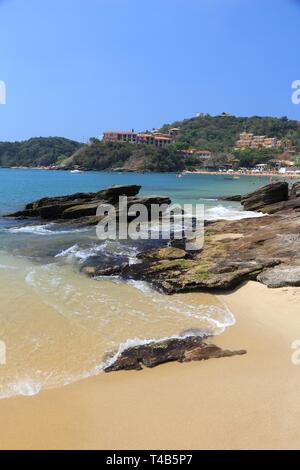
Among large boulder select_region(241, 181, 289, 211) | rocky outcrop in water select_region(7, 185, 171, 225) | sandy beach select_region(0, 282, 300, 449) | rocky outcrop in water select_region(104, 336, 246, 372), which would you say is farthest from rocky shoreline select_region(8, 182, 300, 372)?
large boulder select_region(241, 181, 289, 211)

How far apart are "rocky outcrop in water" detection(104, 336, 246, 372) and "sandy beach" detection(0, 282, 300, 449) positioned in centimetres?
20

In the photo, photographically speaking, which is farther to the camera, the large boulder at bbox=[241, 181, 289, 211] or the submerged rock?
the large boulder at bbox=[241, 181, 289, 211]

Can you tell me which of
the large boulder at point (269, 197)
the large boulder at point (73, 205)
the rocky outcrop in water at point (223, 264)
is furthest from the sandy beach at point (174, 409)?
the large boulder at point (269, 197)

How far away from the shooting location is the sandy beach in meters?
5.57

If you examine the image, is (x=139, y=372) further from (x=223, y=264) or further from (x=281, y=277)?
(x=223, y=264)

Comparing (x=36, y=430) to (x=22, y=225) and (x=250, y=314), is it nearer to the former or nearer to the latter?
(x=250, y=314)

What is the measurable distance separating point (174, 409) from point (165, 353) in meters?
1.87

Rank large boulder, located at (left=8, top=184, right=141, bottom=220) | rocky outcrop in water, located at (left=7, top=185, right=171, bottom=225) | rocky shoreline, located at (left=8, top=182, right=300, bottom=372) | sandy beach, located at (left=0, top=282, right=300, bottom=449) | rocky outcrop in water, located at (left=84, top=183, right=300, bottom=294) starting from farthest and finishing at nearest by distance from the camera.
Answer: large boulder, located at (left=8, top=184, right=141, bottom=220), rocky outcrop in water, located at (left=7, top=185, right=171, bottom=225), rocky outcrop in water, located at (left=84, top=183, right=300, bottom=294), rocky shoreline, located at (left=8, top=182, right=300, bottom=372), sandy beach, located at (left=0, top=282, right=300, bottom=449)

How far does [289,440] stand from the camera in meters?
→ 5.50

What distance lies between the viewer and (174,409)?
20.6ft

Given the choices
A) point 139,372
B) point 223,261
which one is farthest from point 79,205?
point 139,372

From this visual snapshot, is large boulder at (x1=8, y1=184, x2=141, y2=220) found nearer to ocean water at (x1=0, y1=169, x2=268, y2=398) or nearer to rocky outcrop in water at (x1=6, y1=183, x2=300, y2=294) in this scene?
rocky outcrop in water at (x1=6, y1=183, x2=300, y2=294)
